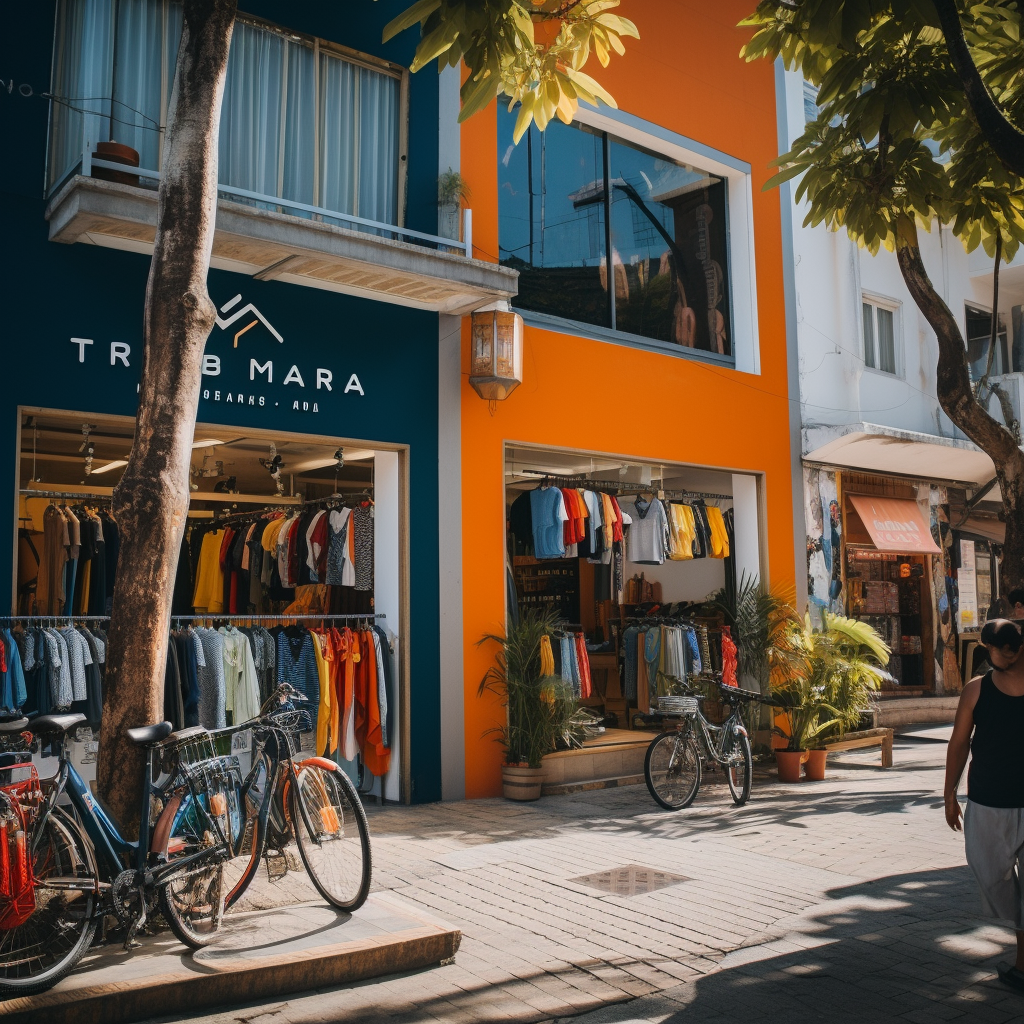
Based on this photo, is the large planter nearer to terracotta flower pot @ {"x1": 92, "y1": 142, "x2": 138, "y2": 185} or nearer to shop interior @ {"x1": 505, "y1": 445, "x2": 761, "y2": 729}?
shop interior @ {"x1": 505, "y1": 445, "x2": 761, "y2": 729}

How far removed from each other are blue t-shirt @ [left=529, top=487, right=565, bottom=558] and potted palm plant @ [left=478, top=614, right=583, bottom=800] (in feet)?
3.76

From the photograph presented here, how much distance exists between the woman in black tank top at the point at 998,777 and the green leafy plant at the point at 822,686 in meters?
5.57

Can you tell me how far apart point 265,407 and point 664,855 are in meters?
4.63

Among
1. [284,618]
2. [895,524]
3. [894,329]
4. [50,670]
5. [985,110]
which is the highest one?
[894,329]

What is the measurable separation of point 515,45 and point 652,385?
22.9ft

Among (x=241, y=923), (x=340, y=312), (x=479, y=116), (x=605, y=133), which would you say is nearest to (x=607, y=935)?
(x=241, y=923)

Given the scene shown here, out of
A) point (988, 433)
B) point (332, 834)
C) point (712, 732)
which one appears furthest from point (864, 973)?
point (988, 433)

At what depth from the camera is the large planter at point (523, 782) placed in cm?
968

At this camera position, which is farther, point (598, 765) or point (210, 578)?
point (210, 578)

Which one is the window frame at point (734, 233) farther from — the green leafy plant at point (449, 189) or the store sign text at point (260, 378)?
the store sign text at point (260, 378)

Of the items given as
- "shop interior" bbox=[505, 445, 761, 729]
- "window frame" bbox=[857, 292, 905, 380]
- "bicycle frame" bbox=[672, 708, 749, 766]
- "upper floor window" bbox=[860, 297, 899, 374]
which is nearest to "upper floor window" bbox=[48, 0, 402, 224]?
"shop interior" bbox=[505, 445, 761, 729]

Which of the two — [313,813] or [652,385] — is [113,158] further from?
[652,385]

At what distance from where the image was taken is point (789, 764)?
10789mm

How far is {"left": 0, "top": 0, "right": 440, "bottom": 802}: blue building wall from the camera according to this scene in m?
7.67
